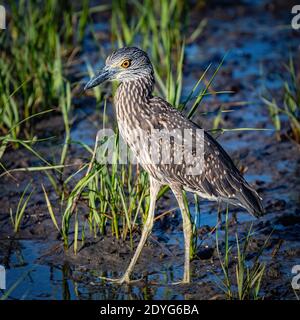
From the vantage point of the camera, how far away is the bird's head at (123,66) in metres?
6.20

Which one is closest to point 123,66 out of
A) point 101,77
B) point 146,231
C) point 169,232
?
point 101,77

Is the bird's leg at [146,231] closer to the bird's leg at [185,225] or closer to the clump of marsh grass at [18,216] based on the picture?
the bird's leg at [185,225]

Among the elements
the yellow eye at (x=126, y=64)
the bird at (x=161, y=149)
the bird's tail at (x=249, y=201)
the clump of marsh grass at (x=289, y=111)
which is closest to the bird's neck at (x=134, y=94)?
the bird at (x=161, y=149)

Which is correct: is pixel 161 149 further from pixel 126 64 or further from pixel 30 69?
pixel 30 69

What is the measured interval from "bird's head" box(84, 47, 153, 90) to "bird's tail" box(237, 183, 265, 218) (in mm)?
1173

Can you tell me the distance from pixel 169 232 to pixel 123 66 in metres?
1.53

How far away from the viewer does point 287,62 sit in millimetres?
10734

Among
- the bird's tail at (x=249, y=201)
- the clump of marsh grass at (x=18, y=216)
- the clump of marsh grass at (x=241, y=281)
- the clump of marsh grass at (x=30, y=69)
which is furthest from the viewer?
the clump of marsh grass at (x=30, y=69)

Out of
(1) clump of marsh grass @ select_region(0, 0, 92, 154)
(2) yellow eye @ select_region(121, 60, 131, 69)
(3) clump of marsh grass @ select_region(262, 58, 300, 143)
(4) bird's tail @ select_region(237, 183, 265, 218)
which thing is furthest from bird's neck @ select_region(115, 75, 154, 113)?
(3) clump of marsh grass @ select_region(262, 58, 300, 143)

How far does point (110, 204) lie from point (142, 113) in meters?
0.77

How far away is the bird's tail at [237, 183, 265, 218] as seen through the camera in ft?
20.3

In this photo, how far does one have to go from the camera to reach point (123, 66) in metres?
6.22

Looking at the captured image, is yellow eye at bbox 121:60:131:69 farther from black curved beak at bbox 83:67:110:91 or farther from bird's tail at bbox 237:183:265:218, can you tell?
bird's tail at bbox 237:183:265:218

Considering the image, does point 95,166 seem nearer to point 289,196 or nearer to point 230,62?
point 289,196
